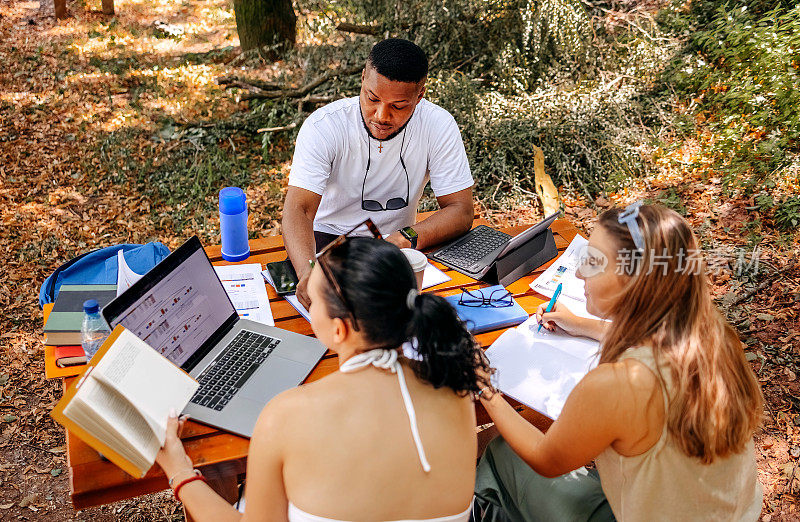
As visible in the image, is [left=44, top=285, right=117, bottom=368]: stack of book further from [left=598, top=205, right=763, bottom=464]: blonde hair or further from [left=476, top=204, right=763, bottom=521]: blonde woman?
[left=598, top=205, right=763, bottom=464]: blonde hair

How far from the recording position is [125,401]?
69.7 inches

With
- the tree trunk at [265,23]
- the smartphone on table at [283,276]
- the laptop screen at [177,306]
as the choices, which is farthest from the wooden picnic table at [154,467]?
the tree trunk at [265,23]

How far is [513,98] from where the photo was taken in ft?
18.2

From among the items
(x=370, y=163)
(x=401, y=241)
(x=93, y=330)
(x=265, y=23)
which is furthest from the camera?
(x=265, y=23)

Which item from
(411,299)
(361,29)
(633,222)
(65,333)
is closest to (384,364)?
(411,299)

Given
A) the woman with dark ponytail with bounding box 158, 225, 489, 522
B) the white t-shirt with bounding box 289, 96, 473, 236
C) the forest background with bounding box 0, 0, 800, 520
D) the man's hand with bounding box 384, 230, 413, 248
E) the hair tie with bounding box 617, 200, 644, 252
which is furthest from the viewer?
the forest background with bounding box 0, 0, 800, 520

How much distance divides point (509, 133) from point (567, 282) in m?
2.73

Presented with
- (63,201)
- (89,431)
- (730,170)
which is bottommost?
(63,201)

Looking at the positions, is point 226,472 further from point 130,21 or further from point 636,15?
point 130,21

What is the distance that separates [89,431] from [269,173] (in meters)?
4.00

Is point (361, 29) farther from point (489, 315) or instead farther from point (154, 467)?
point (154, 467)

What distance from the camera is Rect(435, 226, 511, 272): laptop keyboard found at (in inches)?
111

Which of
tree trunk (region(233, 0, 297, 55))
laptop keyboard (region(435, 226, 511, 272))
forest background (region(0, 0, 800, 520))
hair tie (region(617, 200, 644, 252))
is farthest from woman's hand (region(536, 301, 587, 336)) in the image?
tree trunk (region(233, 0, 297, 55))

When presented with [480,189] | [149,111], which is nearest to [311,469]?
[480,189]
